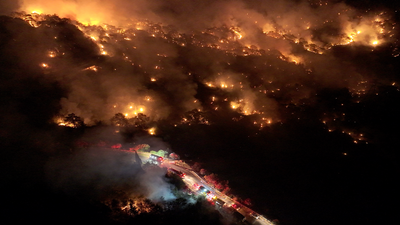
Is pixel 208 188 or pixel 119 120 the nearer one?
pixel 208 188

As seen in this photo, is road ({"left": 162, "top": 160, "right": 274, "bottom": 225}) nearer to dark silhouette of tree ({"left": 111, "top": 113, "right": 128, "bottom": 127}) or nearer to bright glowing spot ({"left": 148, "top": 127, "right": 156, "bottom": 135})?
bright glowing spot ({"left": 148, "top": 127, "right": 156, "bottom": 135})

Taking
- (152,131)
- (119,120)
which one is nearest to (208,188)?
(152,131)

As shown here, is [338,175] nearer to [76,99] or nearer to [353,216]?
[353,216]

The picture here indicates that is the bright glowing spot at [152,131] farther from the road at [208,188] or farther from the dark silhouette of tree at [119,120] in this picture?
the road at [208,188]

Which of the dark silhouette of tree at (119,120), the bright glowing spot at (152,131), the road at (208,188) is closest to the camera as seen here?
the road at (208,188)

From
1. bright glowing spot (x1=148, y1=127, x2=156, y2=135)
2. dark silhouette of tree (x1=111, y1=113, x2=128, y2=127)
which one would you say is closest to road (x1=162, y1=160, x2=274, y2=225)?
bright glowing spot (x1=148, y1=127, x2=156, y2=135)

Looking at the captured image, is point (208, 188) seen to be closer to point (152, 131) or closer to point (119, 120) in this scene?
point (152, 131)

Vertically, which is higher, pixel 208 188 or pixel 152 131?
pixel 152 131

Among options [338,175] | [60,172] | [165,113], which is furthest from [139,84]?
[338,175]

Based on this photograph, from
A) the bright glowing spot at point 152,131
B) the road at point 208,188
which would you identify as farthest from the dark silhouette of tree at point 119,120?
the road at point 208,188
